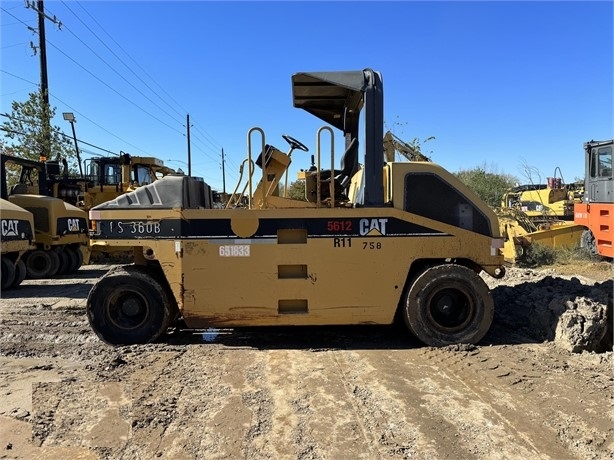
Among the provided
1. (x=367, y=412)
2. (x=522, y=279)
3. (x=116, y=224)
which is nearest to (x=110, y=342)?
(x=116, y=224)

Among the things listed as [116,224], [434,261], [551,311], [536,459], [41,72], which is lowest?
[536,459]

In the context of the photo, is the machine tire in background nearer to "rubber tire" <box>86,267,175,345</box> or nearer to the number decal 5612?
"rubber tire" <box>86,267,175,345</box>

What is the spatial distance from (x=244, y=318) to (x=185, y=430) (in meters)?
2.09

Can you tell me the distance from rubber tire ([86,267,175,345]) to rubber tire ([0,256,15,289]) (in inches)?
255

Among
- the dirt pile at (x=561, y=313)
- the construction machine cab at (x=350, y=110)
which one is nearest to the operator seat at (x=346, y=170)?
the construction machine cab at (x=350, y=110)

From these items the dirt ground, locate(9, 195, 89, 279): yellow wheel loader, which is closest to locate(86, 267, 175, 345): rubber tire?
the dirt ground

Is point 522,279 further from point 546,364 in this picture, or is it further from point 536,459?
point 536,459

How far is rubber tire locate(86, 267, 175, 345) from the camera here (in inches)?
220

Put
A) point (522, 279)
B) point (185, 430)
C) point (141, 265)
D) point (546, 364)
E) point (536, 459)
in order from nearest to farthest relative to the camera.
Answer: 1. point (536, 459)
2. point (185, 430)
3. point (546, 364)
4. point (141, 265)
5. point (522, 279)

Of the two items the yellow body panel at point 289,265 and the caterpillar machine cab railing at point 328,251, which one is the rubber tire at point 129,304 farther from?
the yellow body panel at point 289,265

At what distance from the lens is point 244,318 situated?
5527mm

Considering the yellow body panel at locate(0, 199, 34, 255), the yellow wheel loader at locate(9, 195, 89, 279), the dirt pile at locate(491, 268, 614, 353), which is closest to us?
the dirt pile at locate(491, 268, 614, 353)

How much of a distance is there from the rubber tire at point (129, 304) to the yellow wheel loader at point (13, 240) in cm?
615

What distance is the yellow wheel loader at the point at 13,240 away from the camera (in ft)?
34.1
